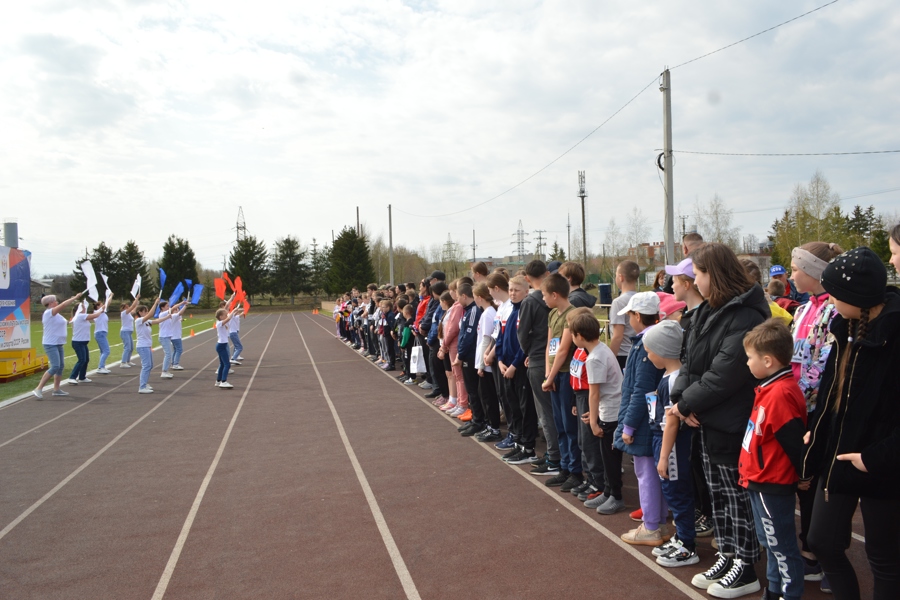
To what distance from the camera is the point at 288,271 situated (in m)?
90.2

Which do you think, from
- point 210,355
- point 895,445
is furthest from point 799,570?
point 210,355

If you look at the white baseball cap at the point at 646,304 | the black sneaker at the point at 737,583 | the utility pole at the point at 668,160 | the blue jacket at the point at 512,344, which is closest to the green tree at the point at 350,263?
the utility pole at the point at 668,160

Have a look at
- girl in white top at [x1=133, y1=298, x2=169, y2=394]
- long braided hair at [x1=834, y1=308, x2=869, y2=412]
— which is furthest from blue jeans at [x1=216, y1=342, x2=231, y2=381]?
long braided hair at [x1=834, y1=308, x2=869, y2=412]

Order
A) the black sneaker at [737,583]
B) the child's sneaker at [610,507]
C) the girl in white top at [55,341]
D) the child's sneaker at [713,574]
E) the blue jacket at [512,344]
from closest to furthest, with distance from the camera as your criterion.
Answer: the black sneaker at [737,583], the child's sneaker at [713,574], the child's sneaker at [610,507], the blue jacket at [512,344], the girl in white top at [55,341]

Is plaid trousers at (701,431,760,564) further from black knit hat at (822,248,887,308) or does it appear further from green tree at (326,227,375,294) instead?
green tree at (326,227,375,294)

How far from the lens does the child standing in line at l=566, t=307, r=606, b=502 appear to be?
5.51 meters

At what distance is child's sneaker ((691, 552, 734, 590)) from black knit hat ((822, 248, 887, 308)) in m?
2.05

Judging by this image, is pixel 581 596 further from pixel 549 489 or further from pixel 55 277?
pixel 55 277

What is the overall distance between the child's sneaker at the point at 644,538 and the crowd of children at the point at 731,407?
2 centimetres

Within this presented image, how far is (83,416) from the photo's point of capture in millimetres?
11016

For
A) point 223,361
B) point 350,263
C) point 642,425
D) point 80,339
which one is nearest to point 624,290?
point 642,425

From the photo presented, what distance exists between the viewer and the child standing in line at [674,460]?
4375 mm

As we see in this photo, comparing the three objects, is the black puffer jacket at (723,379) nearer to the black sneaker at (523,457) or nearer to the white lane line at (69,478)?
the black sneaker at (523,457)

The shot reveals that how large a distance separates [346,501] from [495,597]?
2397mm
